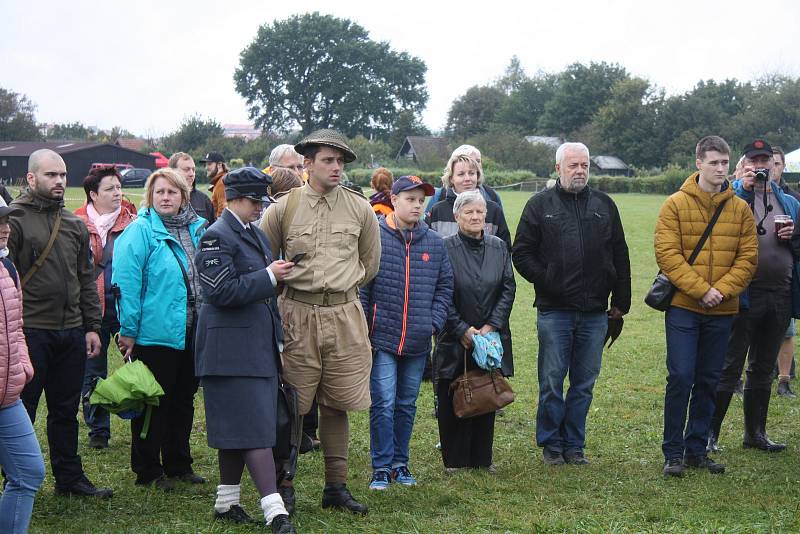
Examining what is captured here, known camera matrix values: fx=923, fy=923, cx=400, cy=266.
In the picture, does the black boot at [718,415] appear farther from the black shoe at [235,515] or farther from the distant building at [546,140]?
the distant building at [546,140]

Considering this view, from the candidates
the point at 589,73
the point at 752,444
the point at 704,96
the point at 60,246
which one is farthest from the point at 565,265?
the point at 589,73

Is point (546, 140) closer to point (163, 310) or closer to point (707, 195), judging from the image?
point (707, 195)

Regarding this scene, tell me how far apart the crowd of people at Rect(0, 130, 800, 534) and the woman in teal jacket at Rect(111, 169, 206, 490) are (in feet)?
0.05

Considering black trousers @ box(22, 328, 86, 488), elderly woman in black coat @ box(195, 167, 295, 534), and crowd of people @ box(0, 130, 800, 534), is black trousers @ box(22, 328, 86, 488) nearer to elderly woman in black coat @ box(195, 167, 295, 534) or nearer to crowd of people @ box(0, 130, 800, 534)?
crowd of people @ box(0, 130, 800, 534)

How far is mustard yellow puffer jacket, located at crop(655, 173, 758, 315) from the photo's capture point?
261 inches

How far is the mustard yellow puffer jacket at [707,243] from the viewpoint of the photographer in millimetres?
6621

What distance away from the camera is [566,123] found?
95.9 metres

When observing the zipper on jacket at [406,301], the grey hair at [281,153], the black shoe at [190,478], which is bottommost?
the black shoe at [190,478]

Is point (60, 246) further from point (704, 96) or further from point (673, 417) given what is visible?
point (704, 96)

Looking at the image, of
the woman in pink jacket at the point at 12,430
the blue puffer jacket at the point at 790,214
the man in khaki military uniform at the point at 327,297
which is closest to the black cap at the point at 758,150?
the blue puffer jacket at the point at 790,214

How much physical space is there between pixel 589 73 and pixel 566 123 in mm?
5518

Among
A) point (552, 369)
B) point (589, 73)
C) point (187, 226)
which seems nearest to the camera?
point (187, 226)

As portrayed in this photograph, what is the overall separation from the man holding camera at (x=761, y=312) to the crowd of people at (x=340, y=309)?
2 cm

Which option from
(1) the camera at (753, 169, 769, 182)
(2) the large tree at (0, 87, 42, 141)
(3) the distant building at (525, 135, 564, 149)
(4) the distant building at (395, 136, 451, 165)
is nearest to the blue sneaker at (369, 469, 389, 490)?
(1) the camera at (753, 169, 769, 182)
